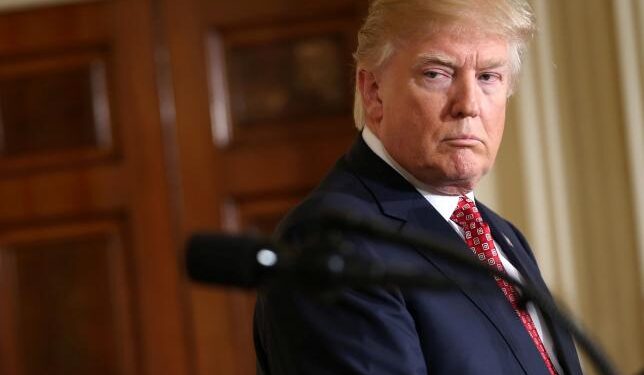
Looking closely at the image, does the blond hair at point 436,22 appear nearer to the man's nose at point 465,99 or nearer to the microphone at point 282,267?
the man's nose at point 465,99

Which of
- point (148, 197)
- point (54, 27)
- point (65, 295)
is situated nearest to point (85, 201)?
point (148, 197)

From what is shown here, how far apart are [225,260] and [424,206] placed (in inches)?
29.6

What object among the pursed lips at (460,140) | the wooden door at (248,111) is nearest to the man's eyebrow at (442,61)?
the pursed lips at (460,140)

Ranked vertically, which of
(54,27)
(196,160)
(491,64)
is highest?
(54,27)

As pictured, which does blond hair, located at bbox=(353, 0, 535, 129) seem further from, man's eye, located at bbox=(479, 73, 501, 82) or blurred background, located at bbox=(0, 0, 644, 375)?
blurred background, located at bbox=(0, 0, 644, 375)

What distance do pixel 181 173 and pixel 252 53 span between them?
43 centimetres

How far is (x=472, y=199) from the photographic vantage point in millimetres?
1758

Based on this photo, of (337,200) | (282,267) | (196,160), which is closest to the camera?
(282,267)

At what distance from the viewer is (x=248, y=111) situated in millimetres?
3475

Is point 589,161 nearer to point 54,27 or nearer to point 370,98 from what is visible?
point 370,98

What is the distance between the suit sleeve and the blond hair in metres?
0.35

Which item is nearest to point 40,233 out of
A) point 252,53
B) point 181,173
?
point 181,173

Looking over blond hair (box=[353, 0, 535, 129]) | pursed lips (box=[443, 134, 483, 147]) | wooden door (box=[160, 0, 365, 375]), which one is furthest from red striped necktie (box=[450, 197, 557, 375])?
wooden door (box=[160, 0, 365, 375])

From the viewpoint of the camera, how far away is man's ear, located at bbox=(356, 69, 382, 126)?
68.4 inches
